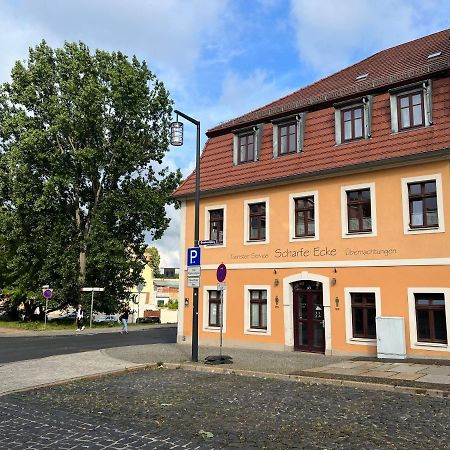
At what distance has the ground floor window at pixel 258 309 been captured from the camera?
709 inches

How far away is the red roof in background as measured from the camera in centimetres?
1488

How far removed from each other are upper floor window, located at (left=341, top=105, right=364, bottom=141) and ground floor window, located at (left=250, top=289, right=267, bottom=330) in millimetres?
6557

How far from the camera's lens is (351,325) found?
15.7 meters

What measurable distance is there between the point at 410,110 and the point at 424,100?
52 centimetres

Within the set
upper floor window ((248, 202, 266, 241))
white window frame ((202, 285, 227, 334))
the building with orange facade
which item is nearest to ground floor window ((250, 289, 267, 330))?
the building with orange facade

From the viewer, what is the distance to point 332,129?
1712 centimetres

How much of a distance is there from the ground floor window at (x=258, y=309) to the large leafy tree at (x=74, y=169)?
16.6m

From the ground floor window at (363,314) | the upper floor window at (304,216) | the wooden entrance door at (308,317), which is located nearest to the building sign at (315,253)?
the upper floor window at (304,216)

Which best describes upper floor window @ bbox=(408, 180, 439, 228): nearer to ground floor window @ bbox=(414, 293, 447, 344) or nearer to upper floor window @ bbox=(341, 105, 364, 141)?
ground floor window @ bbox=(414, 293, 447, 344)

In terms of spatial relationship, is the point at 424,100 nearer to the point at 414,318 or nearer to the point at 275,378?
the point at 414,318

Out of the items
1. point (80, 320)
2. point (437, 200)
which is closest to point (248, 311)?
point (437, 200)

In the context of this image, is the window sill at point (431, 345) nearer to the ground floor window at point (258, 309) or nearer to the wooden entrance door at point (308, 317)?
the wooden entrance door at point (308, 317)

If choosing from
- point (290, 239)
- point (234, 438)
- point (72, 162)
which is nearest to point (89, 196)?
point (72, 162)

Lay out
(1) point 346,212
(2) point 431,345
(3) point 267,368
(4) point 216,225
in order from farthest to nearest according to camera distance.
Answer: (4) point 216,225 < (1) point 346,212 < (2) point 431,345 < (3) point 267,368
